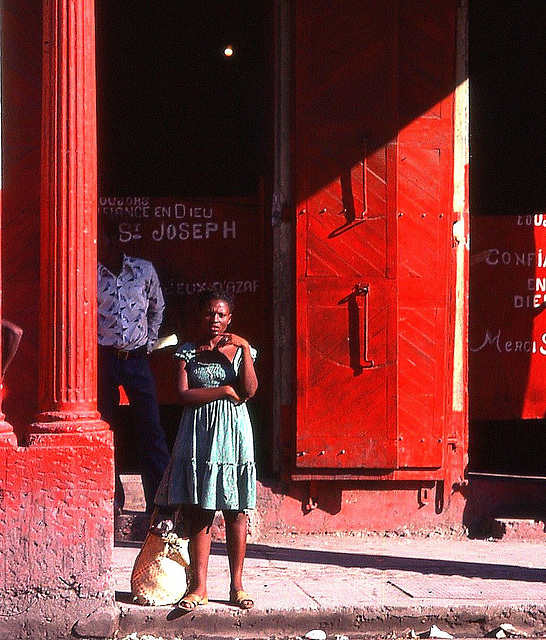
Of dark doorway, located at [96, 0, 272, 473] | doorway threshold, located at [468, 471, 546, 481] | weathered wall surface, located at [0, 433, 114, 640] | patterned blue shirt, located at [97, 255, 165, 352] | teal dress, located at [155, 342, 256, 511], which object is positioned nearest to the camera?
weathered wall surface, located at [0, 433, 114, 640]

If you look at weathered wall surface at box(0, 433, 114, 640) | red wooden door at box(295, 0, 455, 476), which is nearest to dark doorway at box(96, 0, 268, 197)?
red wooden door at box(295, 0, 455, 476)

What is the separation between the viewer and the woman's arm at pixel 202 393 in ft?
20.4

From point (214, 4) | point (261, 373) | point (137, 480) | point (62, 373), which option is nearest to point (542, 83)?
point (214, 4)

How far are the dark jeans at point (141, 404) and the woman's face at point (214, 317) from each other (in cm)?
181

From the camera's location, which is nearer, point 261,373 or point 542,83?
point 261,373

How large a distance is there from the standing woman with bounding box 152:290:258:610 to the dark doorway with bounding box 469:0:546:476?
4.69 m

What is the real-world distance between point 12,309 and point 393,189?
273 centimetres

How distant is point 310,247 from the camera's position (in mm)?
8148

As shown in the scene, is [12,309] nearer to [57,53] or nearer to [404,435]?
[57,53]

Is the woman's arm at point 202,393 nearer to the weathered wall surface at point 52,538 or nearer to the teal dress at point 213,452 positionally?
the teal dress at point 213,452

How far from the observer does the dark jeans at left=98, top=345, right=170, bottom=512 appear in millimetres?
7992

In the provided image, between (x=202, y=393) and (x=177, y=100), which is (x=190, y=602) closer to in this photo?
(x=202, y=393)

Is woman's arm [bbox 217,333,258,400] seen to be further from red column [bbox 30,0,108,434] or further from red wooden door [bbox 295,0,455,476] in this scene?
red wooden door [bbox 295,0,455,476]

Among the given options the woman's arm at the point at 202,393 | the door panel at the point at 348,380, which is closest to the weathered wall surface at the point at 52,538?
the woman's arm at the point at 202,393
